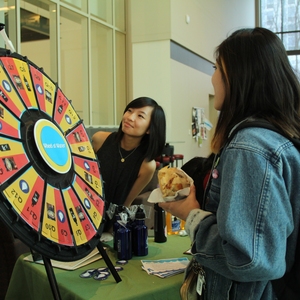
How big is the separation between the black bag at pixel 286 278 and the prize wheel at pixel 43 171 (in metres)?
0.65

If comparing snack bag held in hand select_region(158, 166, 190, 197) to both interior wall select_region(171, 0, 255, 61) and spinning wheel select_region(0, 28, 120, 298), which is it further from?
interior wall select_region(171, 0, 255, 61)

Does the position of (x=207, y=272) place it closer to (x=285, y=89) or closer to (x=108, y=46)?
(x=285, y=89)

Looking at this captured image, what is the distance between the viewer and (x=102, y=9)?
286 inches

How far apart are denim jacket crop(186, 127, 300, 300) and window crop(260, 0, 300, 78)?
13.3 metres

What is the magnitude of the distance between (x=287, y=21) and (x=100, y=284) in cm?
1399

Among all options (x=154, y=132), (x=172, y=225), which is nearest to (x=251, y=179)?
(x=172, y=225)

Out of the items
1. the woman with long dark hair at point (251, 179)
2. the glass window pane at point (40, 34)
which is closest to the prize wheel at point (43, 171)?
the woman with long dark hair at point (251, 179)

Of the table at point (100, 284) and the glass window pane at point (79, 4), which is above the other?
the glass window pane at point (79, 4)

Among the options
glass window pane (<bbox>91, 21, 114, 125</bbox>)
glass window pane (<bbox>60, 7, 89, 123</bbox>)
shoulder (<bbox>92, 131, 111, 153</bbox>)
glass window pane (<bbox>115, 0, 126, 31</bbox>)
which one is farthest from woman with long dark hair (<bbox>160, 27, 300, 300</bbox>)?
glass window pane (<bbox>115, 0, 126, 31</bbox>)

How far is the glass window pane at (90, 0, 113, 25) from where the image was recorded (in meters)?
7.05

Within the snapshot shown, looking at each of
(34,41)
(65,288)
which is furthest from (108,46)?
(65,288)

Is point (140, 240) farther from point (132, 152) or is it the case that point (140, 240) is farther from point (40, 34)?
point (40, 34)

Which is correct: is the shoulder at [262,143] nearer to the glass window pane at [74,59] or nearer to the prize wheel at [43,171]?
the prize wheel at [43,171]

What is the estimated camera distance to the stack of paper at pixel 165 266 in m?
1.60
